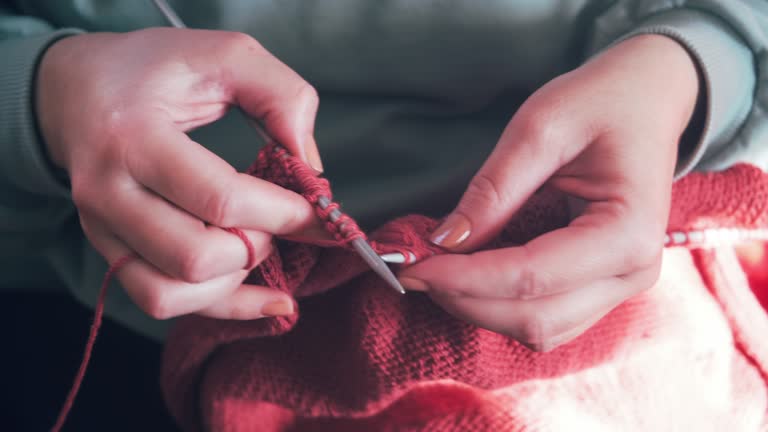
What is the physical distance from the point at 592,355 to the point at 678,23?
1.24ft

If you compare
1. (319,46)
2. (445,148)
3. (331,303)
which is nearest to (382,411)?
(331,303)

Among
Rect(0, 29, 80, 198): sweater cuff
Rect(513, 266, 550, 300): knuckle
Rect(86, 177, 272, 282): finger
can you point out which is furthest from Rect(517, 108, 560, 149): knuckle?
Rect(0, 29, 80, 198): sweater cuff

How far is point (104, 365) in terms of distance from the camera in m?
0.82

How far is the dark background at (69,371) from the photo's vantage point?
2.59 ft

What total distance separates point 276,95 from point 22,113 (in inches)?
11.7

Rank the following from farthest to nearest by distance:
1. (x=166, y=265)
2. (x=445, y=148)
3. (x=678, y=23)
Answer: (x=445, y=148)
(x=678, y=23)
(x=166, y=265)

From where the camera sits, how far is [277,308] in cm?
54

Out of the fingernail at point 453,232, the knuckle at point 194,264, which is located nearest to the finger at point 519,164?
the fingernail at point 453,232

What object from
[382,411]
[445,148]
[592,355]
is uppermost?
[445,148]

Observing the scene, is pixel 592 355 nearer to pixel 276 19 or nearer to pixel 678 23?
pixel 678 23

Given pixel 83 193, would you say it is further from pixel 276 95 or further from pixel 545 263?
pixel 545 263

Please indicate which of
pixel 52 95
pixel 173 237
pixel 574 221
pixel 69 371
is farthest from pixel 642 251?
pixel 69 371

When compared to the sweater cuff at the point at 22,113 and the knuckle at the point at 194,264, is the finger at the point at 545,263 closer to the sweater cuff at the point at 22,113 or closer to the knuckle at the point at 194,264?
the knuckle at the point at 194,264

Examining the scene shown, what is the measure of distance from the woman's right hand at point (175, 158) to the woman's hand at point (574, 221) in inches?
6.0
